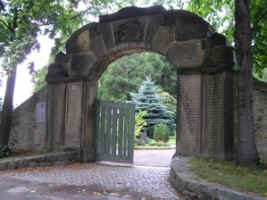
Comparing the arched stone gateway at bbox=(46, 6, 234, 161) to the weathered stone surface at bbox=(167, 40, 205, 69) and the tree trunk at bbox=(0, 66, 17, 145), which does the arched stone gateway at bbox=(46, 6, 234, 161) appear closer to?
the weathered stone surface at bbox=(167, 40, 205, 69)

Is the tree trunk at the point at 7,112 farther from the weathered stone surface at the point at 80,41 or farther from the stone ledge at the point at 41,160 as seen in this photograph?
the stone ledge at the point at 41,160

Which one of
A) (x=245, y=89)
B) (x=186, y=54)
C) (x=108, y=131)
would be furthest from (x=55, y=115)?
(x=245, y=89)

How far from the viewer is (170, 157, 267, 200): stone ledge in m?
3.91

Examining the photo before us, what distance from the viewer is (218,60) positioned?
291 inches

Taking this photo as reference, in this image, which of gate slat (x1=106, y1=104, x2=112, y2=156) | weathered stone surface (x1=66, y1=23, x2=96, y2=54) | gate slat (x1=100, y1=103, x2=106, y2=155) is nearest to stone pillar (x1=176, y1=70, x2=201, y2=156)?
gate slat (x1=106, y1=104, x2=112, y2=156)

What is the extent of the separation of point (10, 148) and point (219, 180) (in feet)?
28.9

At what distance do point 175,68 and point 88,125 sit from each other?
11.0ft

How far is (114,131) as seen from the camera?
30.5 ft

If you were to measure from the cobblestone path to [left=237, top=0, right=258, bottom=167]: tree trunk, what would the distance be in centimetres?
184

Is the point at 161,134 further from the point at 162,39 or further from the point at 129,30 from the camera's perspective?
the point at 162,39

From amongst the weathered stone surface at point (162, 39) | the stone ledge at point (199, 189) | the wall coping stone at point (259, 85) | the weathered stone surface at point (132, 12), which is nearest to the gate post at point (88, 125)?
the weathered stone surface at point (132, 12)

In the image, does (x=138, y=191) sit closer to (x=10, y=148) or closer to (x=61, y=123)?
(x=61, y=123)

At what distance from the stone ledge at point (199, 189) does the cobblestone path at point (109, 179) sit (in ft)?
0.90

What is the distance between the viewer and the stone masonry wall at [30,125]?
405 inches
